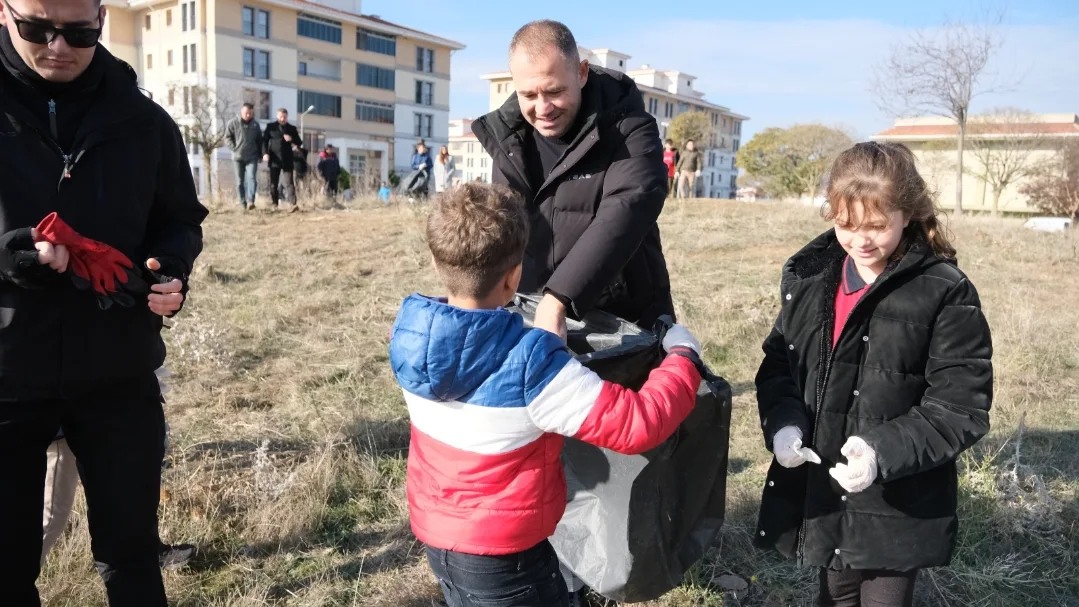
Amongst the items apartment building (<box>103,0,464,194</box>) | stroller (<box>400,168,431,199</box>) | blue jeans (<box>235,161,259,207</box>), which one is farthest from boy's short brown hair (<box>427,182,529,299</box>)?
apartment building (<box>103,0,464,194</box>)

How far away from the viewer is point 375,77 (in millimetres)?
52469

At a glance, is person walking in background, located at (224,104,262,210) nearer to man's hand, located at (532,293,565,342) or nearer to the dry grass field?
the dry grass field

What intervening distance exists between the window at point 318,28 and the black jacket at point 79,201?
50.8m

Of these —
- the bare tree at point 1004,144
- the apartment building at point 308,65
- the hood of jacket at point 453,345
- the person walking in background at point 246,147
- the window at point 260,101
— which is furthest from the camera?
the window at point 260,101

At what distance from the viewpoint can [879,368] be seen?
1.94 m

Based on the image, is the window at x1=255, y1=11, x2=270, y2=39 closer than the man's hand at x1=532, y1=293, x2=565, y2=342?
No

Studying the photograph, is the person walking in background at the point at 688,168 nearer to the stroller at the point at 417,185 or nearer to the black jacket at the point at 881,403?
the stroller at the point at 417,185

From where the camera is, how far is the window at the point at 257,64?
45375 mm

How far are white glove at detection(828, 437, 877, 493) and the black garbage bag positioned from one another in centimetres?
38

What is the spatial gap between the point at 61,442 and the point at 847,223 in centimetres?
237

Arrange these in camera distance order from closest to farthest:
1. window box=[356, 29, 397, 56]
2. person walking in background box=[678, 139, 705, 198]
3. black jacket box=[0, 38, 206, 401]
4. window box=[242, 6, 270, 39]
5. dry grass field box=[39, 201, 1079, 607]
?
black jacket box=[0, 38, 206, 401] → dry grass field box=[39, 201, 1079, 607] → person walking in background box=[678, 139, 705, 198] → window box=[242, 6, 270, 39] → window box=[356, 29, 397, 56]

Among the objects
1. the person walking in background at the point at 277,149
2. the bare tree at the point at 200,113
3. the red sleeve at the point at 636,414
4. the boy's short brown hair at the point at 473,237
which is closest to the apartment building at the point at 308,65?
the bare tree at the point at 200,113

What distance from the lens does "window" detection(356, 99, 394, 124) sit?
51.7 metres

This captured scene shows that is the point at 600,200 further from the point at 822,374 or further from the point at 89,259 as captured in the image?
the point at 89,259
